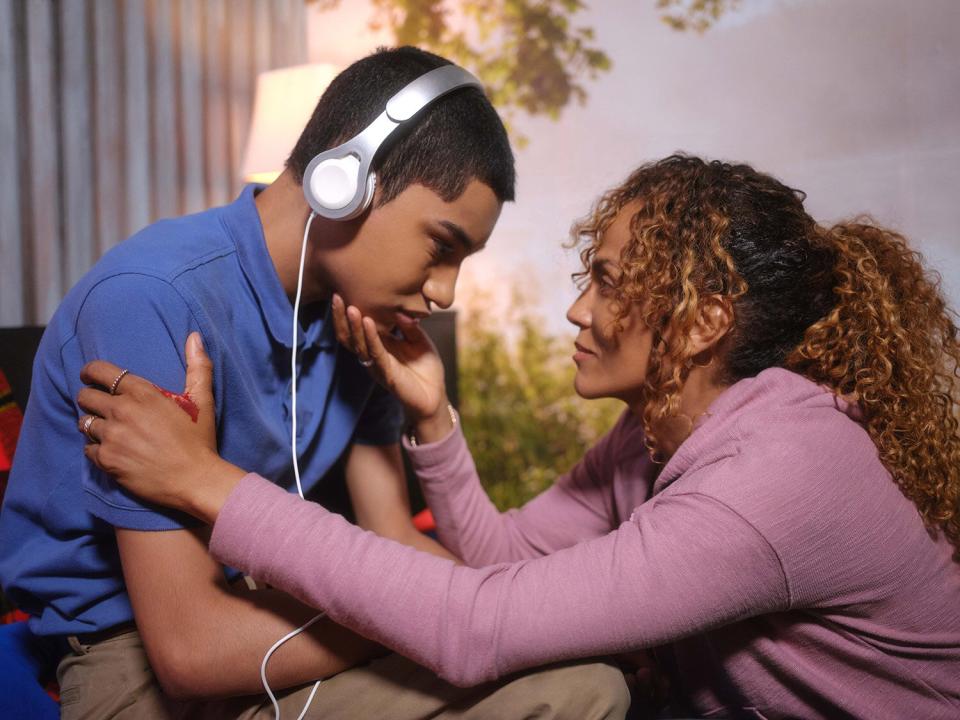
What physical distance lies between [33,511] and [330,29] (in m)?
2.42

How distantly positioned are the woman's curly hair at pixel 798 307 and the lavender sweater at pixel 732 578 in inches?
2.1

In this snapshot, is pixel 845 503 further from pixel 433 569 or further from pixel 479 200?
pixel 479 200

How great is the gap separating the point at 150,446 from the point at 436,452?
582 mm

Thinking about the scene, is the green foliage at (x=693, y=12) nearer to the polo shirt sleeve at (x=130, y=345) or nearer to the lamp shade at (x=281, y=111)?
the lamp shade at (x=281, y=111)

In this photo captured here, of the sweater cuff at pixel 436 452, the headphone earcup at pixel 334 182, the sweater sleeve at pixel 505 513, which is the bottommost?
the sweater sleeve at pixel 505 513

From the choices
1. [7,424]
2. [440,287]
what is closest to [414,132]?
[440,287]

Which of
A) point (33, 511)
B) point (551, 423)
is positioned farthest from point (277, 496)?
point (551, 423)

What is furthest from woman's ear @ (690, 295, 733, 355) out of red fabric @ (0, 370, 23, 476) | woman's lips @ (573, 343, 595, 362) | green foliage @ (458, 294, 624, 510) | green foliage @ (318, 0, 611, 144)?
green foliage @ (318, 0, 611, 144)

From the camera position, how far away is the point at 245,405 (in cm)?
107

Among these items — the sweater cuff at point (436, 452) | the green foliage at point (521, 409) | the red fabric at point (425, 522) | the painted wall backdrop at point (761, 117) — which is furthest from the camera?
the green foliage at point (521, 409)

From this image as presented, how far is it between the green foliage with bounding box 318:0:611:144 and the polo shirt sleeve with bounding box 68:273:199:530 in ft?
6.87

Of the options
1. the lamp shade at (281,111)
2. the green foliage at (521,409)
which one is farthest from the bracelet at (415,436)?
the green foliage at (521,409)

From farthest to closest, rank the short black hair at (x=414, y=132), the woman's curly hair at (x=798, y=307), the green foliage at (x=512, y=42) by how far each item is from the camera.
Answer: the green foliage at (x=512, y=42), the short black hair at (x=414, y=132), the woman's curly hair at (x=798, y=307)

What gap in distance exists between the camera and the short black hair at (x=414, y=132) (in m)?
1.14
